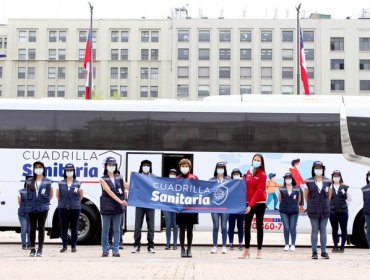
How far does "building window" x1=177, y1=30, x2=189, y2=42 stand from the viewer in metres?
99.5

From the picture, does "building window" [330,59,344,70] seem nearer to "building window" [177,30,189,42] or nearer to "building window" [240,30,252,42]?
"building window" [240,30,252,42]

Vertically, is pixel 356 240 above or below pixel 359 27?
below

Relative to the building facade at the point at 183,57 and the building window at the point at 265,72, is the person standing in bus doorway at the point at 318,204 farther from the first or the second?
the building window at the point at 265,72

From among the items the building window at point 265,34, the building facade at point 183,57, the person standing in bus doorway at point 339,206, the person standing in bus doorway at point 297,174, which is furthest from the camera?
the building window at point 265,34

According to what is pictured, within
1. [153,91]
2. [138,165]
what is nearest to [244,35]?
[153,91]

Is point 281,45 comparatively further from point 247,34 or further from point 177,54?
point 177,54

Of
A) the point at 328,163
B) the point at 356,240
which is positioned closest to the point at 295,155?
the point at 328,163

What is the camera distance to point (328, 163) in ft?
60.2

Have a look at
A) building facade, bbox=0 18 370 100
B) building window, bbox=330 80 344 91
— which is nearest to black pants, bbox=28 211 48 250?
building facade, bbox=0 18 370 100

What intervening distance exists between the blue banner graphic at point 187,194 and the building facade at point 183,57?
265 ft

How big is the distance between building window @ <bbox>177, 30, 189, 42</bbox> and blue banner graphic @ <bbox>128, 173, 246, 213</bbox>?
8475 cm

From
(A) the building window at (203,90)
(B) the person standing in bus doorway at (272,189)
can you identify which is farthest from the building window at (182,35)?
(B) the person standing in bus doorway at (272,189)

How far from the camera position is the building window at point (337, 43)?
318ft

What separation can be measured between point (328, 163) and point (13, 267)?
923 cm
